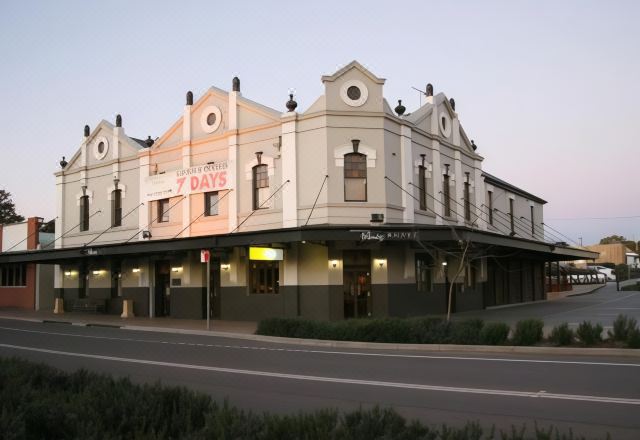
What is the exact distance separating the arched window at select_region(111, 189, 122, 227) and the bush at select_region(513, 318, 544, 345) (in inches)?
882

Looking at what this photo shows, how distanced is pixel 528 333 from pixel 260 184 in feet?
44.9

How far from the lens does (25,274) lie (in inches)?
1508

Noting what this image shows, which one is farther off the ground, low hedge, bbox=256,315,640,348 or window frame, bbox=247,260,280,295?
window frame, bbox=247,260,280,295

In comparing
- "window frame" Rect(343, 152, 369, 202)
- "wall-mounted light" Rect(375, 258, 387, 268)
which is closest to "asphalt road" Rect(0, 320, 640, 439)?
"wall-mounted light" Rect(375, 258, 387, 268)

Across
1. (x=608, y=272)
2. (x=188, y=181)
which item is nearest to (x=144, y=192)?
(x=188, y=181)

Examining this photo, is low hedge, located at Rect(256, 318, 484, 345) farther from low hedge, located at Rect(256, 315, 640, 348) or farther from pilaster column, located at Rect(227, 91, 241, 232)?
pilaster column, located at Rect(227, 91, 241, 232)

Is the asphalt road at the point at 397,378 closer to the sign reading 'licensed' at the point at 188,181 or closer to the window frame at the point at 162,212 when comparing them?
the sign reading 'licensed' at the point at 188,181

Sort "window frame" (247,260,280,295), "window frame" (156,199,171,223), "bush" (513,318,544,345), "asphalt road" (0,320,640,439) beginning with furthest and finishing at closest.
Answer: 1. "window frame" (156,199,171,223)
2. "window frame" (247,260,280,295)
3. "bush" (513,318,544,345)
4. "asphalt road" (0,320,640,439)

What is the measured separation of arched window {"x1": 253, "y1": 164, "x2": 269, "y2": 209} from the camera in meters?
25.5

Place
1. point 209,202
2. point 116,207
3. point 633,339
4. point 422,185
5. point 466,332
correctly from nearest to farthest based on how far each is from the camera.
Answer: point 633,339, point 466,332, point 422,185, point 209,202, point 116,207

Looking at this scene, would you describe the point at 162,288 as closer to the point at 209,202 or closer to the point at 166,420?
the point at 209,202

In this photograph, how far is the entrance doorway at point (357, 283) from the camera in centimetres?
2398

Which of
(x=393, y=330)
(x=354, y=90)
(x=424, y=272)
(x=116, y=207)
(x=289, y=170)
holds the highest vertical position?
(x=354, y=90)

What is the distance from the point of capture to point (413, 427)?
5.42m
